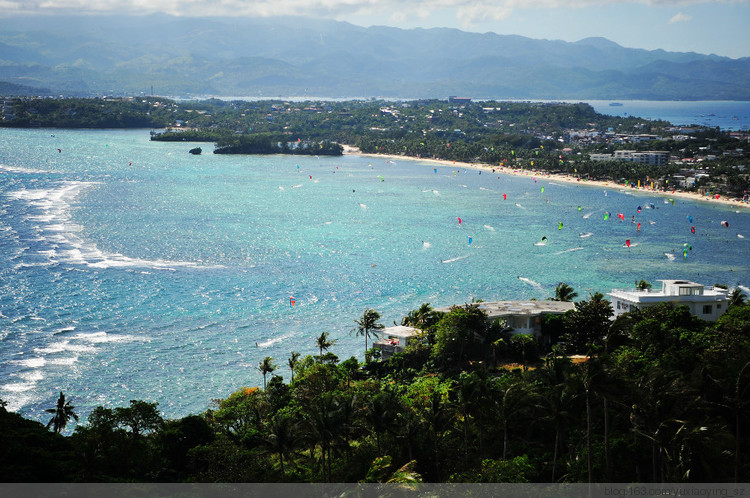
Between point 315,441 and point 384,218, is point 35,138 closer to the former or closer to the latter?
point 384,218

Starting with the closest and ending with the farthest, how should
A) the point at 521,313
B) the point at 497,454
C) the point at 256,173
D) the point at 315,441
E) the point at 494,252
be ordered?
the point at 315,441 → the point at 497,454 → the point at 521,313 → the point at 494,252 → the point at 256,173

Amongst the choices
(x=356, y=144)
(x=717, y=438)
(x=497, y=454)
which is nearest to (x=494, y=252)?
(x=497, y=454)

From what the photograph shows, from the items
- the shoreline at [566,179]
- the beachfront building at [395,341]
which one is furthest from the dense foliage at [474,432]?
the shoreline at [566,179]

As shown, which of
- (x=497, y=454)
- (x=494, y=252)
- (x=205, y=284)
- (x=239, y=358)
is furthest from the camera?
(x=494, y=252)

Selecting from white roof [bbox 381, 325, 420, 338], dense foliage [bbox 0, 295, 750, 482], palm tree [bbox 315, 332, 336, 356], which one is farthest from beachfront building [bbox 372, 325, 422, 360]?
dense foliage [bbox 0, 295, 750, 482]

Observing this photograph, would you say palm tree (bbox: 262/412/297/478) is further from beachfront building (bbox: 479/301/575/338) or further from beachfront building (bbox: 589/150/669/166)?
beachfront building (bbox: 589/150/669/166)

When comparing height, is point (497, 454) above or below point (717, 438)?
below

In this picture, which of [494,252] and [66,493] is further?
[494,252]
